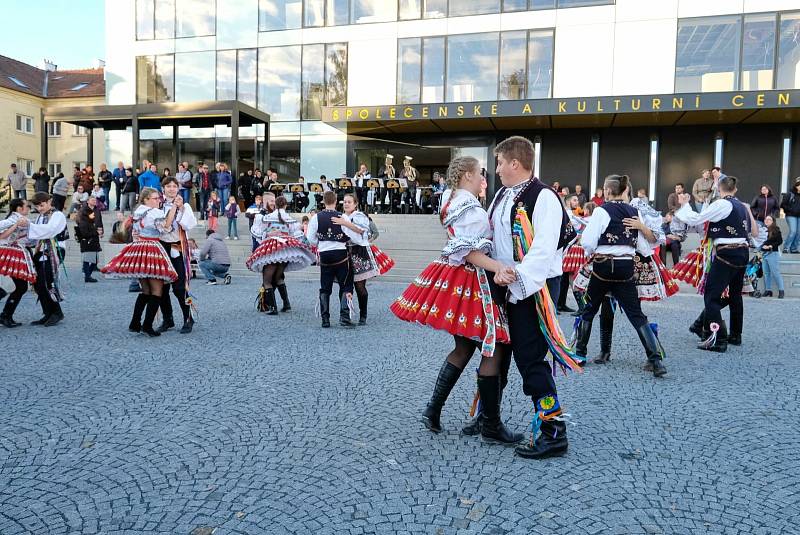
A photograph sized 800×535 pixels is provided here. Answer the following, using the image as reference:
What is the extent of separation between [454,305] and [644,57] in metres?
21.5

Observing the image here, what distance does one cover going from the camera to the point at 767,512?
293 cm

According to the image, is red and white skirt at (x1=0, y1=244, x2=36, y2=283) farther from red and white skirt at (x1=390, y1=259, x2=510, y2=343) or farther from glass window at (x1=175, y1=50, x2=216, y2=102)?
glass window at (x1=175, y1=50, x2=216, y2=102)

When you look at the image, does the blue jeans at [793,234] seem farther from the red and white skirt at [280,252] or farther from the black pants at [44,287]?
the black pants at [44,287]

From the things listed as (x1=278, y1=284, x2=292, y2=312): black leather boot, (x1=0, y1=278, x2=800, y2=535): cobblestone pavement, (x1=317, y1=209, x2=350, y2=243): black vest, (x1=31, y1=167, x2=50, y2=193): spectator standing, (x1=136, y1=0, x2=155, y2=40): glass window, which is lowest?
(x1=0, y1=278, x2=800, y2=535): cobblestone pavement

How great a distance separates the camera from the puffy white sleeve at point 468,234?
3486 millimetres

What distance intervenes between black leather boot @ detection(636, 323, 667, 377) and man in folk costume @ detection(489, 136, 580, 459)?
90.8 inches

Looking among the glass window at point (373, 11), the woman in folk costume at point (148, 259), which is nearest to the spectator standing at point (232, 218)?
the woman in folk costume at point (148, 259)

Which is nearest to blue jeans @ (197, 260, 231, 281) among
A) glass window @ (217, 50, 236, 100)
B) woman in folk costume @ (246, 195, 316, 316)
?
woman in folk costume @ (246, 195, 316, 316)

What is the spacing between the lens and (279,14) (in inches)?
1040

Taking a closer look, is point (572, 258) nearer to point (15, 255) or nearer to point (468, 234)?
point (468, 234)

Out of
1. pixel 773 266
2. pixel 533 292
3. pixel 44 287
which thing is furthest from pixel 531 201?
pixel 773 266

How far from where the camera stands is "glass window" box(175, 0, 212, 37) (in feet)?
89.5

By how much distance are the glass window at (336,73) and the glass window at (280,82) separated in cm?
140

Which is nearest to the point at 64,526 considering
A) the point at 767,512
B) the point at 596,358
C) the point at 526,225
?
the point at 526,225
